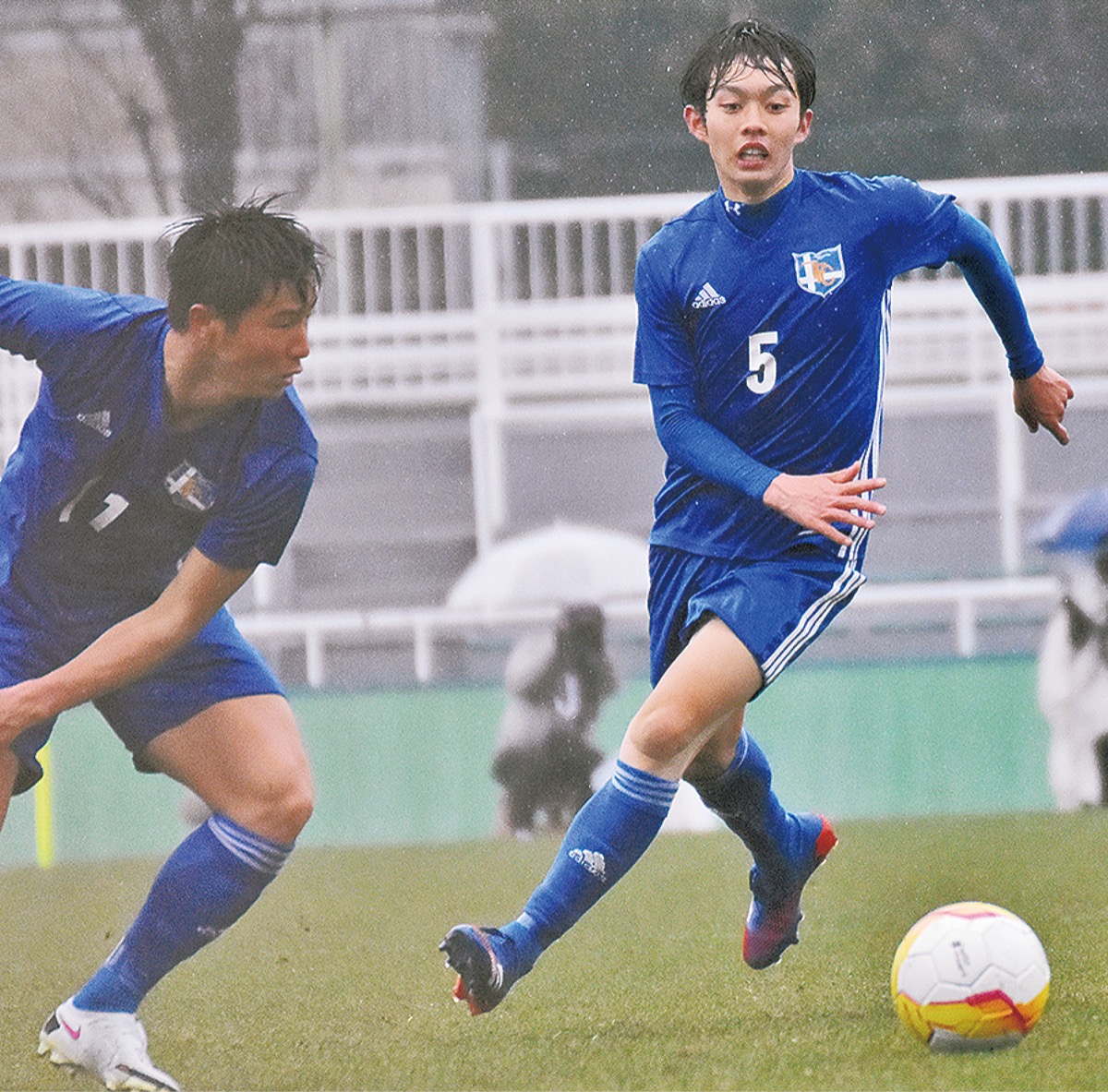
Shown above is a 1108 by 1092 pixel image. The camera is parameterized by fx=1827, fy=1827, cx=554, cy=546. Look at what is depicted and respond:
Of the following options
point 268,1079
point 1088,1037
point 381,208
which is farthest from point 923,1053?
point 381,208

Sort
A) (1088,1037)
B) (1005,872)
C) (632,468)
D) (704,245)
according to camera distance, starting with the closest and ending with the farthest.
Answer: (1088,1037)
(704,245)
(1005,872)
(632,468)

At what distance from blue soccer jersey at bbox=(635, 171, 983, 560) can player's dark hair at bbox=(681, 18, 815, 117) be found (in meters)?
0.18

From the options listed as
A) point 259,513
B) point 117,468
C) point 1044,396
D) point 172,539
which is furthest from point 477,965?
point 1044,396

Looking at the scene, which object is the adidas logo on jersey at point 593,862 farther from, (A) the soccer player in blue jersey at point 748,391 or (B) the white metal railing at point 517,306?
(B) the white metal railing at point 517,306

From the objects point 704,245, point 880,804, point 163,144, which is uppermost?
point 163,144

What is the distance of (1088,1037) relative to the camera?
2.98 metres

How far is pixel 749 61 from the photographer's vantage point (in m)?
3.16

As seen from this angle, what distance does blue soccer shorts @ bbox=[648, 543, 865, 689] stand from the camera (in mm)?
3029

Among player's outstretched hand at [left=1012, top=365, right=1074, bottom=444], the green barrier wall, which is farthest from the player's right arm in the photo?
the green barrier wall

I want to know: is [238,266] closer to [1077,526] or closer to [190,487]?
[190,487]

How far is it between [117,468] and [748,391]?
3.69 feet

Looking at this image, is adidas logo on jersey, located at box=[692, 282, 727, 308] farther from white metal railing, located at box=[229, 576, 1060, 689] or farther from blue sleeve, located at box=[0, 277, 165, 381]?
white metal railing, located at box=[229, 576, 1060, 689]

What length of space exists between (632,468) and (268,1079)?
1.91 m

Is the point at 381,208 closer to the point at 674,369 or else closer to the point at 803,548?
the point at 674,369
